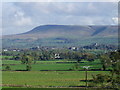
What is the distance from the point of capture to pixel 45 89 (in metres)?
27.3

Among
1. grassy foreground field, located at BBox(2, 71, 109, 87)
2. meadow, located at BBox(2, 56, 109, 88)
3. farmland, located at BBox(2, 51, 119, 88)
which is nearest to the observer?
farmland, located at BBox(2, 51, 119, 88)

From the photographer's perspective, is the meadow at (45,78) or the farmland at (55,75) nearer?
the farmland at (55,75)

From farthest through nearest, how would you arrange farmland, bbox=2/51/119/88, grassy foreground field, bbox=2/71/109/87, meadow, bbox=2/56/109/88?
grassy foreground field, bbox=2/71/109/87, meadow, bbox=2/56/109/88, farmland, bbox=2/51/119/88

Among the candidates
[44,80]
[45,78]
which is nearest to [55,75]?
[45,78]

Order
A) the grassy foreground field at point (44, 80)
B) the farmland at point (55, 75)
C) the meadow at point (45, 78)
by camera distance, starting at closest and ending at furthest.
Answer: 1. the farmland at point (55, 75)
2. the meadow at point (45, 78)
3. the grassy foreground field at point (44, 80)

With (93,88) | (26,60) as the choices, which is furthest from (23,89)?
(26,60)

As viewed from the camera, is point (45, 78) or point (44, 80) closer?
point (44, 80)

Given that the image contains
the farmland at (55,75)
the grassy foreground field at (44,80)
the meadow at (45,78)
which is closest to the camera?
the farmland at (55,75)

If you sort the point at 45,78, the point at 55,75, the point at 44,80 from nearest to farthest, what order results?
the point at 44,80 → the point at 45,78 → the point at 55,75

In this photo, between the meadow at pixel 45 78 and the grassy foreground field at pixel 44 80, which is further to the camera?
the grassy foreground field at pixel 44 80

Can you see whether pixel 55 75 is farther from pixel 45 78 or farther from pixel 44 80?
pixel 44 80

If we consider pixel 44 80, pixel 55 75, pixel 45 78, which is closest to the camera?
pixel 44 80

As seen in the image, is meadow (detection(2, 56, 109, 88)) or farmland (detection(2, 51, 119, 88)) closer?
farmland (detection(2, 51, 119, 88))

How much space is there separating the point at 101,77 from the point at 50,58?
64.0m
